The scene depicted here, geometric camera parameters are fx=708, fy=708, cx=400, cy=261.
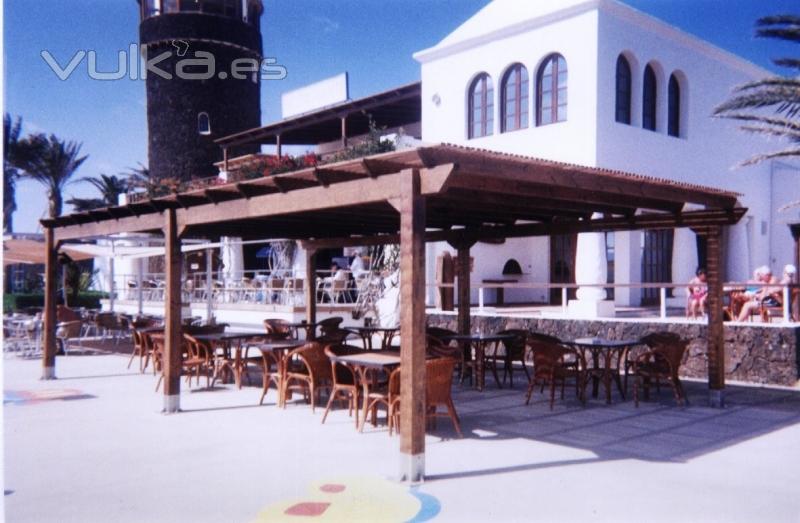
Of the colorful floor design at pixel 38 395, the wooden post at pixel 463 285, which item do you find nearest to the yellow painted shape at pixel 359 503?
the colorful floor design at pixel 38 395

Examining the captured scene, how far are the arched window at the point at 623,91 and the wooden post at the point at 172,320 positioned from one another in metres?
11.9

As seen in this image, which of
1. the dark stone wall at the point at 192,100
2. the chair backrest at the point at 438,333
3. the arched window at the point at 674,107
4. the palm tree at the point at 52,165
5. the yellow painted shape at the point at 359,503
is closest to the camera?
the yellow painted shape at the point at 359,503

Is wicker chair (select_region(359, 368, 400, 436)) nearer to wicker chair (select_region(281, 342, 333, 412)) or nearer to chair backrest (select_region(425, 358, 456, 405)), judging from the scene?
chair backrest (select_region(425, 358, 456, 405))

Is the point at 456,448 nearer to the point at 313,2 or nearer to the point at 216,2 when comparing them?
the point at 313,2

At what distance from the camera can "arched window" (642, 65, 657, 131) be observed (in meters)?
Result: 18.4

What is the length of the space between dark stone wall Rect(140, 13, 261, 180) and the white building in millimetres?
17030

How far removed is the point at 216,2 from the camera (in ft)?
111

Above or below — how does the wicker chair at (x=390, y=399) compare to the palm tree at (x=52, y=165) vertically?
below

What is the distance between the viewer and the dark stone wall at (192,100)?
112 feet

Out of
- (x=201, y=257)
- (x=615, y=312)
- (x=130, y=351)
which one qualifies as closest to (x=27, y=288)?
(x=201, y=257)

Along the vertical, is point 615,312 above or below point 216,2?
below

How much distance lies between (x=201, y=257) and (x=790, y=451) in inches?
1145

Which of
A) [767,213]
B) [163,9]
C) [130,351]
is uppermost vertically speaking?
[163,9]

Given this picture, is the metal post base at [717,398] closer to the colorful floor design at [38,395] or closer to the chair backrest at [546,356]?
the chair backrest at [546,356]
